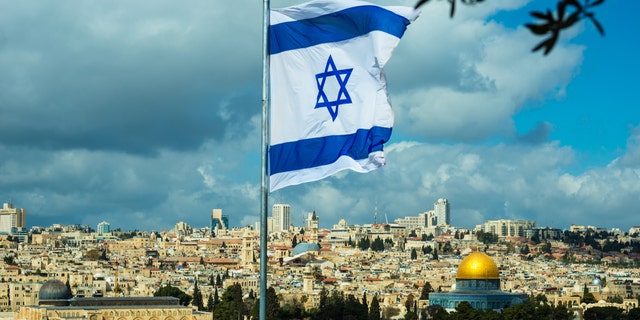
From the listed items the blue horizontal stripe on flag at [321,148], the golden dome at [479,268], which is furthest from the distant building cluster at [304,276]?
the blue horizontal stripe on flag at [321,148]

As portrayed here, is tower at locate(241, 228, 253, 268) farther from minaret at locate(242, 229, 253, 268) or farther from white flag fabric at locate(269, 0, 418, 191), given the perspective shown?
white flag fabric at locate(269, 0, 418, 191)

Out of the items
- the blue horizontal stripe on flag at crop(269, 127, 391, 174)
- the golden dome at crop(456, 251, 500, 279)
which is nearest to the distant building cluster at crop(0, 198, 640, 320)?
A: the golden dome at crop(456, 251, 500, 279)

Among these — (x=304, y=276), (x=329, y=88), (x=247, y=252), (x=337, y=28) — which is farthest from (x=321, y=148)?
(x=247, y=252)

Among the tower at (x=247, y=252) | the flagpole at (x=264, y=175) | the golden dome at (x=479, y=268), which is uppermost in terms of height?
the tower at (x=247, y=252)

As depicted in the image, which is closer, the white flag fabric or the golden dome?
the white flag fabric

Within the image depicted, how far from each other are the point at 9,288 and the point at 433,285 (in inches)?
1669

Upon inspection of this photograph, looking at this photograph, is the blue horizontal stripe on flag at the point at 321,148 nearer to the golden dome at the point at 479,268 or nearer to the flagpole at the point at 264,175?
the flagpole at the point at 264,175

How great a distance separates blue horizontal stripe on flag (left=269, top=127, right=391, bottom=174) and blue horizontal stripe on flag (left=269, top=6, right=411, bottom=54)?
784 mm

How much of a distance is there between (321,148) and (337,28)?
100cm

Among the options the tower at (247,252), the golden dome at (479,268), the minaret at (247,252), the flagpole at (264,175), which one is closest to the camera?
the flagpole at (264,175)

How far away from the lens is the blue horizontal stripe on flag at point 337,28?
1048 cm

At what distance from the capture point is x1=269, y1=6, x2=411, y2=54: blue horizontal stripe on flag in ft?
34.4

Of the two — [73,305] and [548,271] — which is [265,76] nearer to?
[73,305]

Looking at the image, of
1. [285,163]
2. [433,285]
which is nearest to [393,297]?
[433,285]
